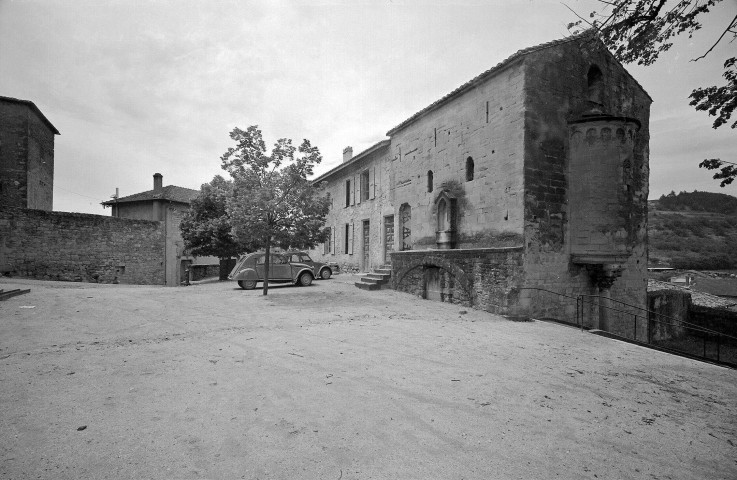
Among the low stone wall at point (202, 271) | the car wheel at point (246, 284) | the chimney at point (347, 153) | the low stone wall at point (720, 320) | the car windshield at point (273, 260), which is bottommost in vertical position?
the low stone wall at point (720, 320)

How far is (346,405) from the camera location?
352 centimetres

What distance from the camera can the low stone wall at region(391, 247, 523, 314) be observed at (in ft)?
29.9

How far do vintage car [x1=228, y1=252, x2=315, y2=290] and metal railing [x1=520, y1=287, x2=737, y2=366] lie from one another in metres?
9.44

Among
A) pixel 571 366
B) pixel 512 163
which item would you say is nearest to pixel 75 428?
pixel 571 366

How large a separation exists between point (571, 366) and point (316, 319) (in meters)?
5.21

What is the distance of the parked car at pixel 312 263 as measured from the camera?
15373 millimetres

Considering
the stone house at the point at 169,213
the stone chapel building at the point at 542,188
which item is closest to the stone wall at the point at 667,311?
the stone chapel building at the point at 542,188

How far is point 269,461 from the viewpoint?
100 inches

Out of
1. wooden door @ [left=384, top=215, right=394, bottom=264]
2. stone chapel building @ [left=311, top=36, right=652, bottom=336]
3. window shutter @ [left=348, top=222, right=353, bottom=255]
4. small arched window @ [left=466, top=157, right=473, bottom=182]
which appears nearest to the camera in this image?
stone chapel building @ [left=311, top=36, right=652, bottom=336]

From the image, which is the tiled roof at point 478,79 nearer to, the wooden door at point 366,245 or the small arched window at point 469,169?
the small arched window at point 469,169

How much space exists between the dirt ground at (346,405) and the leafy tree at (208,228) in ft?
42.7

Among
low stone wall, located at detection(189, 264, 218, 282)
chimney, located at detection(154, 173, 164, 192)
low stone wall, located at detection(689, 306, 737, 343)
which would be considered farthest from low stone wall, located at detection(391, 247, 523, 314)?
chimney, located at detection(154, 173, 164, 192)

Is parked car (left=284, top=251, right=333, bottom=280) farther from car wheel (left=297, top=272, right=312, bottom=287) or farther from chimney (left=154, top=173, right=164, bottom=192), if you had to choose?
chimney (left=154, top=173, right=164, bottom=192)

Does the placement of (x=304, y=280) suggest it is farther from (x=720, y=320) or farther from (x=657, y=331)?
(x=720, y=320)
